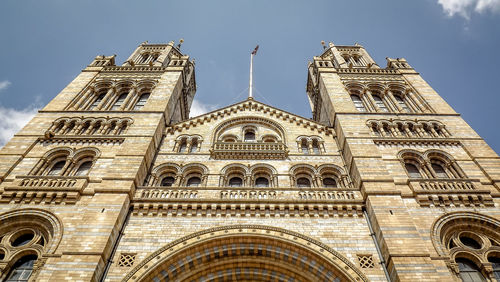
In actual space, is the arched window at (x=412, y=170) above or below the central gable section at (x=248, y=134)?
below

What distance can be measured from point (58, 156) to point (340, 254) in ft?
40.7

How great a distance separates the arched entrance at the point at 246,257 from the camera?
400 inches

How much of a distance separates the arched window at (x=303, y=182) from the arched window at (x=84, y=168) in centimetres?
906

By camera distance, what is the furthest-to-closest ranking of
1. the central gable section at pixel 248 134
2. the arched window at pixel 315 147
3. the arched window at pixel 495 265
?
the arched window at pixel 315 147, the central gable section at pixel 248 134, the arched window at pixel 495 265

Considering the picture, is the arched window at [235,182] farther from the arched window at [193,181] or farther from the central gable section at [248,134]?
the arched window at [193,181]

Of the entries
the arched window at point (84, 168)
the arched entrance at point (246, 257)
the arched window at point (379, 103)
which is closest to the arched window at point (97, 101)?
the arched window at point (84, 168)

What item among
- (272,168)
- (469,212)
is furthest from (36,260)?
(469,212)

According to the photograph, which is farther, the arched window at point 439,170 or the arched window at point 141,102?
the arched window at point 141,102

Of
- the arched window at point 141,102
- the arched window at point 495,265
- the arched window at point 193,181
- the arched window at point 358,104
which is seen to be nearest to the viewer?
the arched window at point 495,265

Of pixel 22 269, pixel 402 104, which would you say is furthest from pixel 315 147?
pixel 22 269

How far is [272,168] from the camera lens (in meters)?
14.3

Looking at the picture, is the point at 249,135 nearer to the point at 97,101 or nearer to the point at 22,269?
the point at 97,101

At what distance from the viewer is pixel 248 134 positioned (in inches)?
708

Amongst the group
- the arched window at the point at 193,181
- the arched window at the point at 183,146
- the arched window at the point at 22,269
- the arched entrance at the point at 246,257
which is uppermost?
the arched window at the point at 183,146
